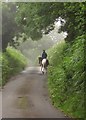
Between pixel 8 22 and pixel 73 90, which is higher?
pixel 8 22

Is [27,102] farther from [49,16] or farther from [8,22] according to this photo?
[8,22]

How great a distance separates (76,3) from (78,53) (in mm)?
3635

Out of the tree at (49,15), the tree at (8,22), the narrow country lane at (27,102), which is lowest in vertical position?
the narrow country lane at (27,102)

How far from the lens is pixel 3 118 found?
46.3 feet

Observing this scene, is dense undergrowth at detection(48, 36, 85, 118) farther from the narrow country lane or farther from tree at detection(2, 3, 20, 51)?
tree at detection(2, 3, 20, 51)

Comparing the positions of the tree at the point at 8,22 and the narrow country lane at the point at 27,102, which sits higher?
the tree at the point at 8,22

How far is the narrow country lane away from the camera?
576 inches

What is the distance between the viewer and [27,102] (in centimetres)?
1756

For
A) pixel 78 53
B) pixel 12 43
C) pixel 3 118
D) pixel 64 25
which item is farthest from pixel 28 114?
pixel 12 43

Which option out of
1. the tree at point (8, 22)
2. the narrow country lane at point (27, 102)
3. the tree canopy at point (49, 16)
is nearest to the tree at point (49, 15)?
the tree canopy at point (49, 16)

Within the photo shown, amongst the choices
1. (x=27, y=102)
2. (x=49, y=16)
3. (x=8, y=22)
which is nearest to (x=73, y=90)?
(x=27, y=102)

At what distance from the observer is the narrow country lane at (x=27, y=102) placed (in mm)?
14637

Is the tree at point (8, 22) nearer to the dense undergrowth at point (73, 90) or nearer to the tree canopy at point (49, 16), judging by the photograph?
the tree canopy at point (49, 16)

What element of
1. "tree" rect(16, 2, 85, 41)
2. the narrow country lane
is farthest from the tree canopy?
the narrow country lane
